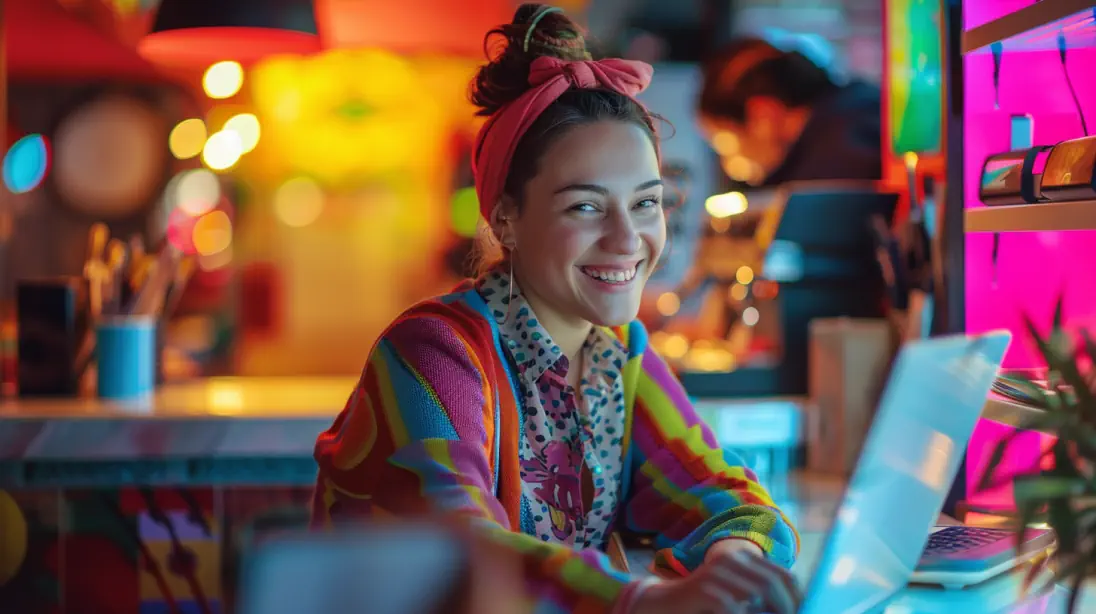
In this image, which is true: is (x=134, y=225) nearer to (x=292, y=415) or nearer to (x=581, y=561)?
(x=292, y=415)

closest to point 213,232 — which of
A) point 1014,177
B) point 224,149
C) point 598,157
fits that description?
point 224,149

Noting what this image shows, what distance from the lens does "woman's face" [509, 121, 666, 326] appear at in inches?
46.8

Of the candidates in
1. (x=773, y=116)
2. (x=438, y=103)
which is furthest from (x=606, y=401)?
(x=438, y=103)

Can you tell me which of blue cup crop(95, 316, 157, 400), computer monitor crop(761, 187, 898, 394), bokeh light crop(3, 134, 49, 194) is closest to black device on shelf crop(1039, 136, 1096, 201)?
computer monitor crop(761, 187, 898, 394)

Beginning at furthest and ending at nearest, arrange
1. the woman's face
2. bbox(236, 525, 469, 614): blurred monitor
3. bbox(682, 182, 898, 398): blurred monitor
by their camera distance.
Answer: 1. bbox(682, 182, 898, 398): blurred monitor
2. the woman's face
3. bbox(236, 525, 469, 614): blurred monitor

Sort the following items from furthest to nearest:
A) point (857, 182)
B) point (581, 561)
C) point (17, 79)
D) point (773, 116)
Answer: point (17, 79), point (773, 116), point (857, 182), point (581, 561)

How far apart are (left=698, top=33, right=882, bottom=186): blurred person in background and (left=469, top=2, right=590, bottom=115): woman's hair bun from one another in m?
1.47

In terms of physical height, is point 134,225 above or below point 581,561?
above

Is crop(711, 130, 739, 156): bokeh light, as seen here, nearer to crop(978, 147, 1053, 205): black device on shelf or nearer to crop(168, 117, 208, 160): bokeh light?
crop(978, 147, 1053, 205): black device on shelf

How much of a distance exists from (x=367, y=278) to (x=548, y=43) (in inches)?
191

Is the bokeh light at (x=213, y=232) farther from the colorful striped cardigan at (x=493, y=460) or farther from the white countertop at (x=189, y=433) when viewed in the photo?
the colorful striped cardigan at (x=493, y=460)

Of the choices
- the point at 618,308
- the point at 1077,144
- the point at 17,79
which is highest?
the point at 17,79

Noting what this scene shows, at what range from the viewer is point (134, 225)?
5.62 m

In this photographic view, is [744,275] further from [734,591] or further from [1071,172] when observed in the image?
[734,591]
